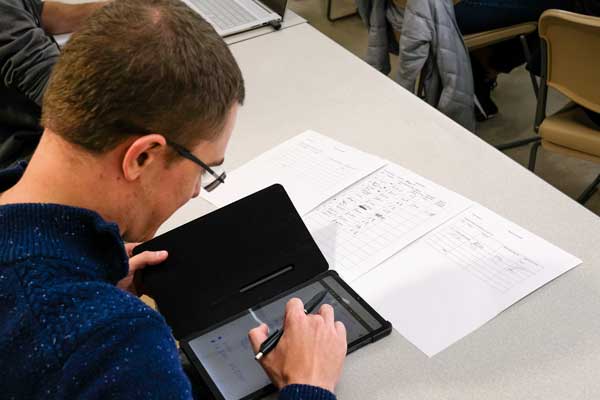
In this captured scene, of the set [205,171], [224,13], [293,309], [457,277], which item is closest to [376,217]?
[457,277]

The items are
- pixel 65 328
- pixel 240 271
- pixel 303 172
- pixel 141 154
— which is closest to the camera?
pixel 65 328

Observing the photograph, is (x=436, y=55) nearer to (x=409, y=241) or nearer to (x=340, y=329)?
(x=409, y=241)

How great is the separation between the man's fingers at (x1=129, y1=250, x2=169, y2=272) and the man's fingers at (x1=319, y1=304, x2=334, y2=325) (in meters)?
0.29

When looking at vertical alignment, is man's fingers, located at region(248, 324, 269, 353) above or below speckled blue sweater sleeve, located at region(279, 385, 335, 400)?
below

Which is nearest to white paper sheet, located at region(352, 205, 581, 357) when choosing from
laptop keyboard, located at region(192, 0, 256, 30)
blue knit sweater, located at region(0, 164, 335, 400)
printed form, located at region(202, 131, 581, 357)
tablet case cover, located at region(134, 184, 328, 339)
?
printed form, located at region(202, 131, 581, 357)

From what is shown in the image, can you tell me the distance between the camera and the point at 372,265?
3.46ft

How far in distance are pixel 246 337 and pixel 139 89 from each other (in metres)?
0.42

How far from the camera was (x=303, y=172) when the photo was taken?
127 cm

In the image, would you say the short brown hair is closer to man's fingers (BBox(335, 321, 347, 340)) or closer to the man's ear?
the man's ear

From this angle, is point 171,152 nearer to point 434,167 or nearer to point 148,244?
point 148,244

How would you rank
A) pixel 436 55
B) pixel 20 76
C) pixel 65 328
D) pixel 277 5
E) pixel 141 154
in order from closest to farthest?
pixel 65 328, pixel 141 154, pixel 20 76, pixel 277 5, pixel 436 55

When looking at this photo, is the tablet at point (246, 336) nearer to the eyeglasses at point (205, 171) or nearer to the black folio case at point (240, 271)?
the black folio case at point (240, 271)

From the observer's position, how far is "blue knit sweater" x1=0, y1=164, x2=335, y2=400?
0.63 m

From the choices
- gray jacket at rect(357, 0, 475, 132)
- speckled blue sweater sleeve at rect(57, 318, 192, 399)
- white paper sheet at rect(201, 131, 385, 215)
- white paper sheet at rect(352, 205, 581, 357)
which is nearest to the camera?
speckled blue sweater sleeve at rect(57, 318, 192, 399)
